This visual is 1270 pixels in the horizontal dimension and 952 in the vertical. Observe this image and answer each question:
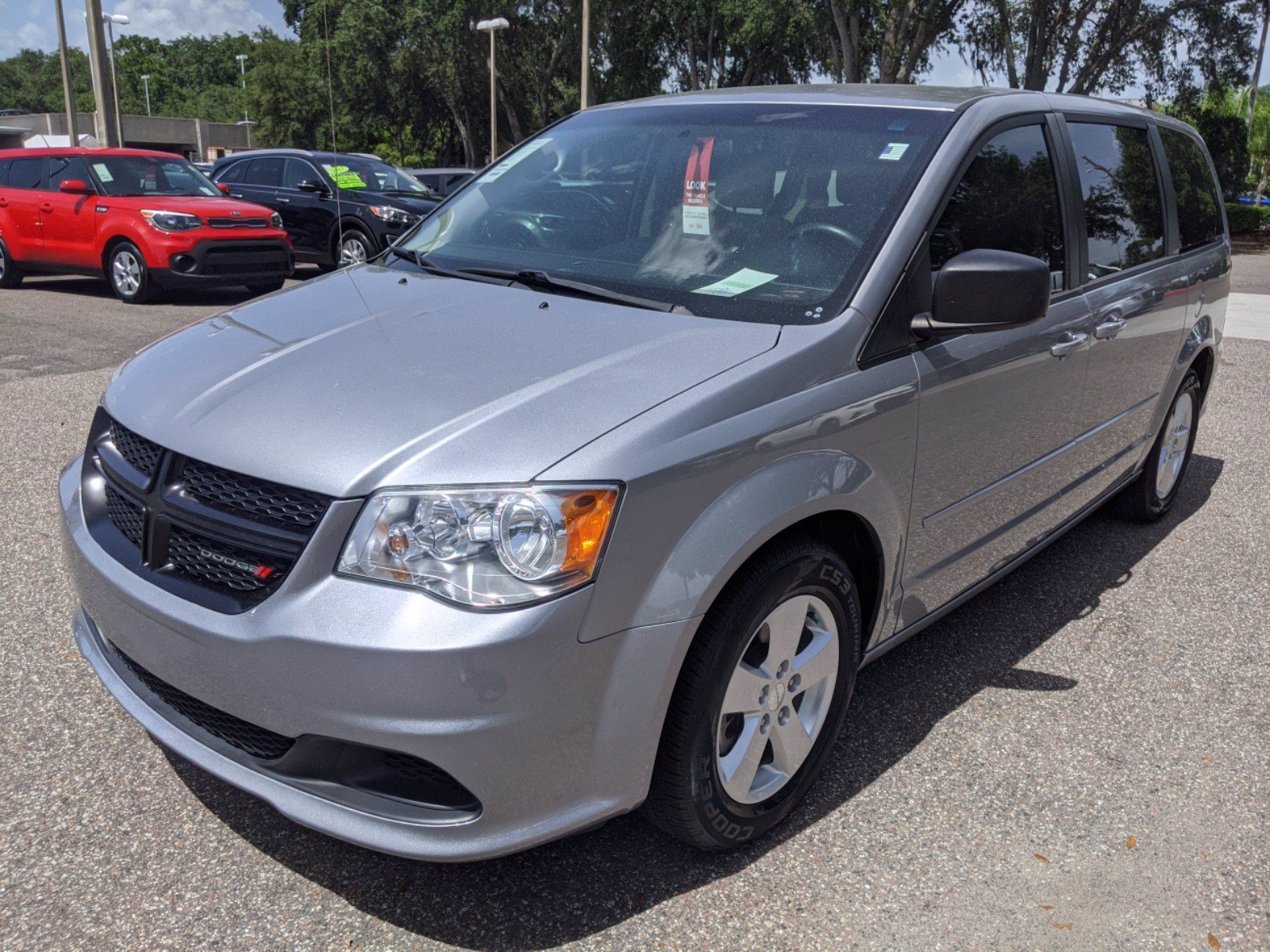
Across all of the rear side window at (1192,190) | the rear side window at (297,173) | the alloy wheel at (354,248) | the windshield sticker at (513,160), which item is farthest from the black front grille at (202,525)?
the rear side window at (297,173)

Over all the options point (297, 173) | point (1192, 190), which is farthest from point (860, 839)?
point (297, 173)

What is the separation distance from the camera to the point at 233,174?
1505 cm

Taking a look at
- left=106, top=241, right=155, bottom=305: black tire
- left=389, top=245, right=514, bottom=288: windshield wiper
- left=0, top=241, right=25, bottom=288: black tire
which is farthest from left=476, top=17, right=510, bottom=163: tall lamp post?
left=389, top=245, right=514, bottom=288: windshield wiper

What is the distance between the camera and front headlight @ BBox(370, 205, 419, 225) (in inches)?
532

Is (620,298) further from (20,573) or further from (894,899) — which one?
(20,573)

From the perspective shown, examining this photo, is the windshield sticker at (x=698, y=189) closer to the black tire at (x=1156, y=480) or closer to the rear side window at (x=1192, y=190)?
the rear side window at (x=1192, y=190)

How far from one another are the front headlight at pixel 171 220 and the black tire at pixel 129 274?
0.37m

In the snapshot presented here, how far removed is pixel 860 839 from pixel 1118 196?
271 centimetres

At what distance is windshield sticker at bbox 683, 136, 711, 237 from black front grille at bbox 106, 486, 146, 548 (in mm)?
1619

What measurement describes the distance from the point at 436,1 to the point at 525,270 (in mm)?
39315

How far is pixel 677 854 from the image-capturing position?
8.96ft

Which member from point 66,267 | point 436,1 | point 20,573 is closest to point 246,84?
point 436,1

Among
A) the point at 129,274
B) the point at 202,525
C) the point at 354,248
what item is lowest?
the point at 129,274

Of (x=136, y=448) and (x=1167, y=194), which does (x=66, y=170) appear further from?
(x=1167, y=194)
